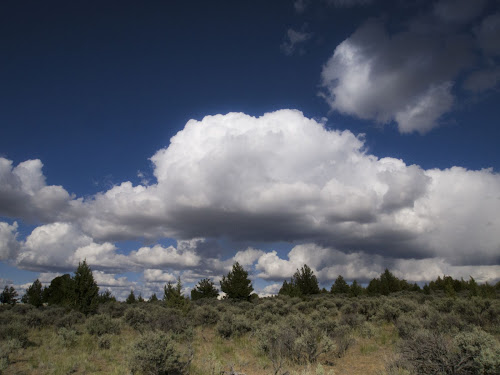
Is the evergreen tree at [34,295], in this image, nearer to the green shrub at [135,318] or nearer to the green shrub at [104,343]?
the green shrub at [135,318]

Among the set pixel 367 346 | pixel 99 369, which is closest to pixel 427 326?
pixel 367 346

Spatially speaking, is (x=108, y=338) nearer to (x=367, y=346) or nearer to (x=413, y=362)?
(x=367, y=346)

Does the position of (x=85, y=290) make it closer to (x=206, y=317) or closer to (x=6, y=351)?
(x=206, y=317)

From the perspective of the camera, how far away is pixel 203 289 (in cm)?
5169

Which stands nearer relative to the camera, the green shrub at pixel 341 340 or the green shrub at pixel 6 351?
the green shrub at pixel 6 351

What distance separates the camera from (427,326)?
15.2m

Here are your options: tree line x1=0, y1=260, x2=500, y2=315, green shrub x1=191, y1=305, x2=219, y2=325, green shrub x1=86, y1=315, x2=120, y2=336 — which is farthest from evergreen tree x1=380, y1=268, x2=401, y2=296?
green shrub x1=86, y1=315, x2=120, y2=336

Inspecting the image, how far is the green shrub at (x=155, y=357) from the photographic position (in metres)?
10.3

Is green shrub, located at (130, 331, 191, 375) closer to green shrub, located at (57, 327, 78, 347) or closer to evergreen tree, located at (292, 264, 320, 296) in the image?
green shrub, located at (57, 327, 78, 347)

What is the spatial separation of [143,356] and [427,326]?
13.6m

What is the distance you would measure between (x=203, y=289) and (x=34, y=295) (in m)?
25.0

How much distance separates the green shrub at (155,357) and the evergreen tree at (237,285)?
36.6m

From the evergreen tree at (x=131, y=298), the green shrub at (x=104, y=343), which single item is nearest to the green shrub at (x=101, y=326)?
the green shrub at (x=104, y=343)

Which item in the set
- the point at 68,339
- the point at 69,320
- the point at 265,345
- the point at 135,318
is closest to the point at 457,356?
the point at 265,345
